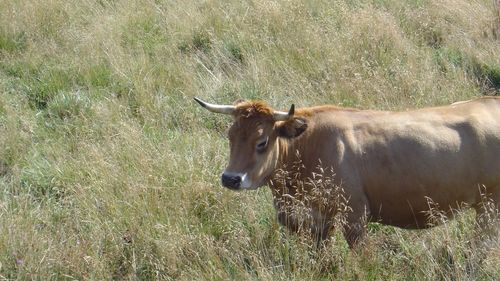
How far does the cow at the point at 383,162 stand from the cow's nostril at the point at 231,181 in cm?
11

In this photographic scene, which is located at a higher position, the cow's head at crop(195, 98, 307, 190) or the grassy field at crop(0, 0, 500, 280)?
the cow's head at crop(195, 98, 307, 190)

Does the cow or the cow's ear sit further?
the cow's ear

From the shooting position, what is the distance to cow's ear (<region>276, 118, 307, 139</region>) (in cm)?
624

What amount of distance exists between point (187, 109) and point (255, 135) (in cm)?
274

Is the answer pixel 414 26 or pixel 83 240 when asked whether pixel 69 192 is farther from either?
pixel 414 26

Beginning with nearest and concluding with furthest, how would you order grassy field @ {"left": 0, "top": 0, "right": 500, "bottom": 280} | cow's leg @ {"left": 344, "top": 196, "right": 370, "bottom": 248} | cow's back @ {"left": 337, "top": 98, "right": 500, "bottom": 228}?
grassy field @ {"left": 0, "top": 0, "right": 500, "bottom": 280} → cow's leg @ {"left": 344, "top": 196, "right": 370, "bottom": 248} → cow's back @ {"left": 337, "top": 98, "right": 500, "bottom": 228}

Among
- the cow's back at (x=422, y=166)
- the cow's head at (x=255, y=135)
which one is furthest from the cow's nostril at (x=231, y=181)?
the cow's back at (x=422, y=166)

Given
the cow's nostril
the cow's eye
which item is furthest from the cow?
the cow's nostril

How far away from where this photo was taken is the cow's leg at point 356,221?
6066 millimetres

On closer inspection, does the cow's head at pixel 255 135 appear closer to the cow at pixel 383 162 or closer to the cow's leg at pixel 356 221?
the cow at pixel 383 162

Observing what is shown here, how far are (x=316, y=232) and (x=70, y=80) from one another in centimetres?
461

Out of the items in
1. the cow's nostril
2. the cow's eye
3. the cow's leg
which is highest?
the cow's eye

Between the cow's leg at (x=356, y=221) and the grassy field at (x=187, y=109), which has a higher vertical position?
the cow's leg at (x=356, y=221)

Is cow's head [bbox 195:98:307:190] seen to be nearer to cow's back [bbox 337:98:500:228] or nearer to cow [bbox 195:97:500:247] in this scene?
cow [bbox 195:97:500:247]
